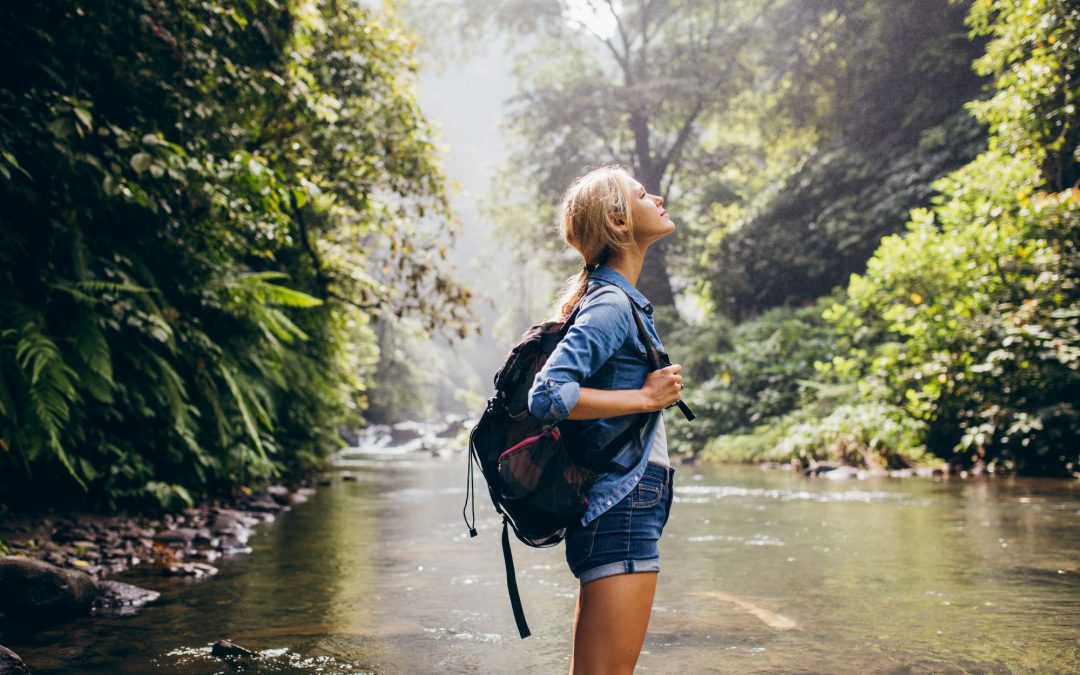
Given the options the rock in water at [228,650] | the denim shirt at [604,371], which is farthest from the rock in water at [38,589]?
the denim shirt at [604,371]

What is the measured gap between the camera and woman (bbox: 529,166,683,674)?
6.72ft

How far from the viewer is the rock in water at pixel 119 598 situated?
4160 mm

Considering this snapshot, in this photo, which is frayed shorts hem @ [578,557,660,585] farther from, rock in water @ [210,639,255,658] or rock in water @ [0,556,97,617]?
rock in water @ [0,556,97,617]

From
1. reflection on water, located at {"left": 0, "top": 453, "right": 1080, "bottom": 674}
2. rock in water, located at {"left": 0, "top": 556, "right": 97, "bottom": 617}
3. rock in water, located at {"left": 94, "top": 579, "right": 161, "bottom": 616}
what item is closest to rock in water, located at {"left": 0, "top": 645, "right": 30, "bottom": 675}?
reflection on water, located at {"left": 0, "top": 453, "right": 1080, "bottom": 674}

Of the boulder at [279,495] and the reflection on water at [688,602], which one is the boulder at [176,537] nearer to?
the reflection on water at [688,602]

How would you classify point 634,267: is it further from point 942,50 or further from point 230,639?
point 942,50

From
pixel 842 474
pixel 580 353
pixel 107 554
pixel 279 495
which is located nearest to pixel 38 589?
pixel 107 554

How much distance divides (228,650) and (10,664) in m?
0.76

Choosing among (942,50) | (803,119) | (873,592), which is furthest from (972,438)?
(803,119)

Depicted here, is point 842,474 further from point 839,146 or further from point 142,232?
point 839,146

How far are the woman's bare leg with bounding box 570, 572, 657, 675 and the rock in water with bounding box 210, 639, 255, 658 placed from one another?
191 cm

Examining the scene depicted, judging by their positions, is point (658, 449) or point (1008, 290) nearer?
point (658, 449)

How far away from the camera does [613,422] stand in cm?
215

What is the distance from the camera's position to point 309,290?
10.6 meters
